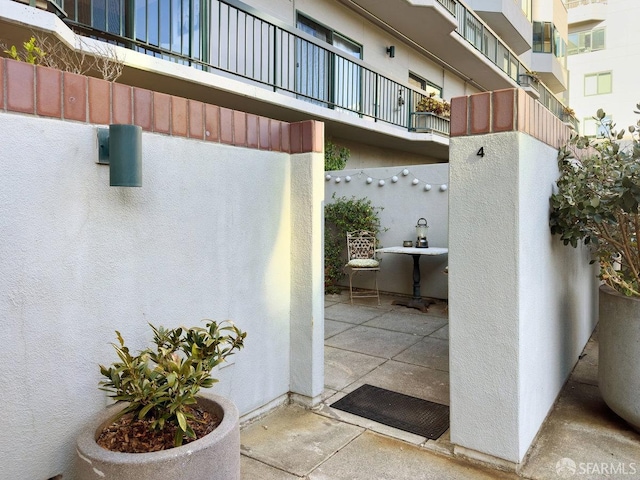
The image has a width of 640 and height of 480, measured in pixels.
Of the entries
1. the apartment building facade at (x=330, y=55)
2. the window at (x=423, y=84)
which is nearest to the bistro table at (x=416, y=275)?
the apartment building facade at (x=330, y=55)

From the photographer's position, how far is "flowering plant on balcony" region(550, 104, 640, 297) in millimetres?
2938

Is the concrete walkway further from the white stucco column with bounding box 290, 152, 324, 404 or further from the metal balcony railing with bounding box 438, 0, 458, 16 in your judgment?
the metal balcony railing with bounding box 438, 0, 458, 16

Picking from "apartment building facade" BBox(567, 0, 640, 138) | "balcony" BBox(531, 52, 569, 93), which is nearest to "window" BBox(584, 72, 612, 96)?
"apartment building facade" BBox(567, 0, 640, 138)

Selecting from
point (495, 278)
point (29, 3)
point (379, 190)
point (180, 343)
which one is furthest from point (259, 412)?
point (379, 190)

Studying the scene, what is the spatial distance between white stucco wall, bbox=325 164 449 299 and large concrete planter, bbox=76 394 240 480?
588 centimetres

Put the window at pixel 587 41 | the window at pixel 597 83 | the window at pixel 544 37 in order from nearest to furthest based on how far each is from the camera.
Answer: the window at pixel 544 37 < the window at pixel 597 83 < the window at pixel 587 41

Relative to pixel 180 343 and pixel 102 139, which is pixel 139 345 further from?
pixel 102 139

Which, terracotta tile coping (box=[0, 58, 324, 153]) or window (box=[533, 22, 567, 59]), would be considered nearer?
terracotta tile coping (box=[0, 58, 324, 153])

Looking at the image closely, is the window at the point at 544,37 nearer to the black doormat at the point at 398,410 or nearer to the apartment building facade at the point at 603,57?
the apartment building facade at the point at 603,57

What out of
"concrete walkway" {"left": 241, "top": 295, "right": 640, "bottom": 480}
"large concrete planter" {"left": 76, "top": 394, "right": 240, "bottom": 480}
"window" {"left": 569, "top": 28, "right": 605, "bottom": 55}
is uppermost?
"window" {"left": 569, "top": 28, "right": 605, "bottom": 55}

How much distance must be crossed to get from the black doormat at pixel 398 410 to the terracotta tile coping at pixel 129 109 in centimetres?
197

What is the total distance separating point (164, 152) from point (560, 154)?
2.84 m

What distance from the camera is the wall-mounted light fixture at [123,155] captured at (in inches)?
85.1

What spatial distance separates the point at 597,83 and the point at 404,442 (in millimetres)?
33196
